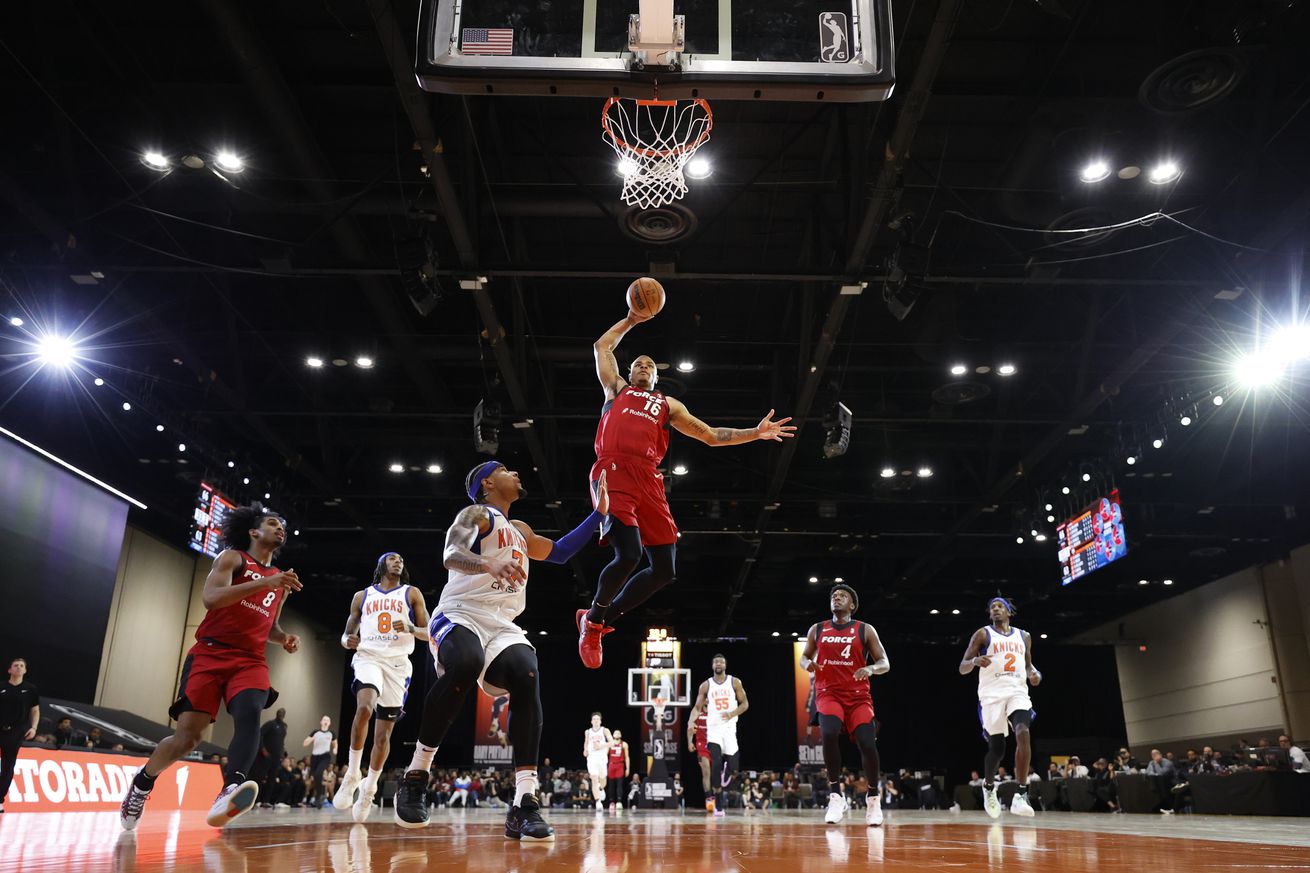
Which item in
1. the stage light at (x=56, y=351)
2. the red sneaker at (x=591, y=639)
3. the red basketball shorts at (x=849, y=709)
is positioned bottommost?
the red basketball shorts at (x=849, y=709)

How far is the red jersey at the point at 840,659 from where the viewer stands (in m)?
8.22

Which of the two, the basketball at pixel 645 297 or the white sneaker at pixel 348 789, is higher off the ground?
the basketball at pixel 645 297

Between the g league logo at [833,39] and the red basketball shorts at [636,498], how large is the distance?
2.47 metres

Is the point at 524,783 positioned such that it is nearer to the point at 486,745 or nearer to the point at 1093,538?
the point at 1093,538

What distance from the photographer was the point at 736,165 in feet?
37.4

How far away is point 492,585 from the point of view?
186 inches

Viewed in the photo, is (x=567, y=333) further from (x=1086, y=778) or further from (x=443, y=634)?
(x=1086, y=778)

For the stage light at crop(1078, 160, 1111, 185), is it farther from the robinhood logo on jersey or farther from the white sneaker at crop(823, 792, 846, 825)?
the robinhood logo on jersey

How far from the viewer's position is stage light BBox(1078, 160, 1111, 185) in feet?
32.5

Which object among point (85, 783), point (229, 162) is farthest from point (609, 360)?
point (85, 783)

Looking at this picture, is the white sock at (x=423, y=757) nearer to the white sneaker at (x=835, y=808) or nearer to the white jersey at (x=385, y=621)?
the white jersey at (x=385, y=621)

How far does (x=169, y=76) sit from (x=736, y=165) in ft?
20.9

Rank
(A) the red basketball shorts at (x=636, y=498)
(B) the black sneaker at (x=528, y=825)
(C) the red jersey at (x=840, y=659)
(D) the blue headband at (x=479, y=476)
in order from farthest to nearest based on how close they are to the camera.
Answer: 1. (C) the red jersey at (x=840, y=659)
2. (A) the red basketball shorts at (x=636, y=498)
3. (D) the blue headband at (x=479, y=476)
4. (B) the black sneaker at (x=528, y=825)

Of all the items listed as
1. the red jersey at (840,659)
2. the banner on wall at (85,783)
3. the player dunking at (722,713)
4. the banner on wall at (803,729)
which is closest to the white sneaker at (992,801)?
the red jersey at (840,659)
